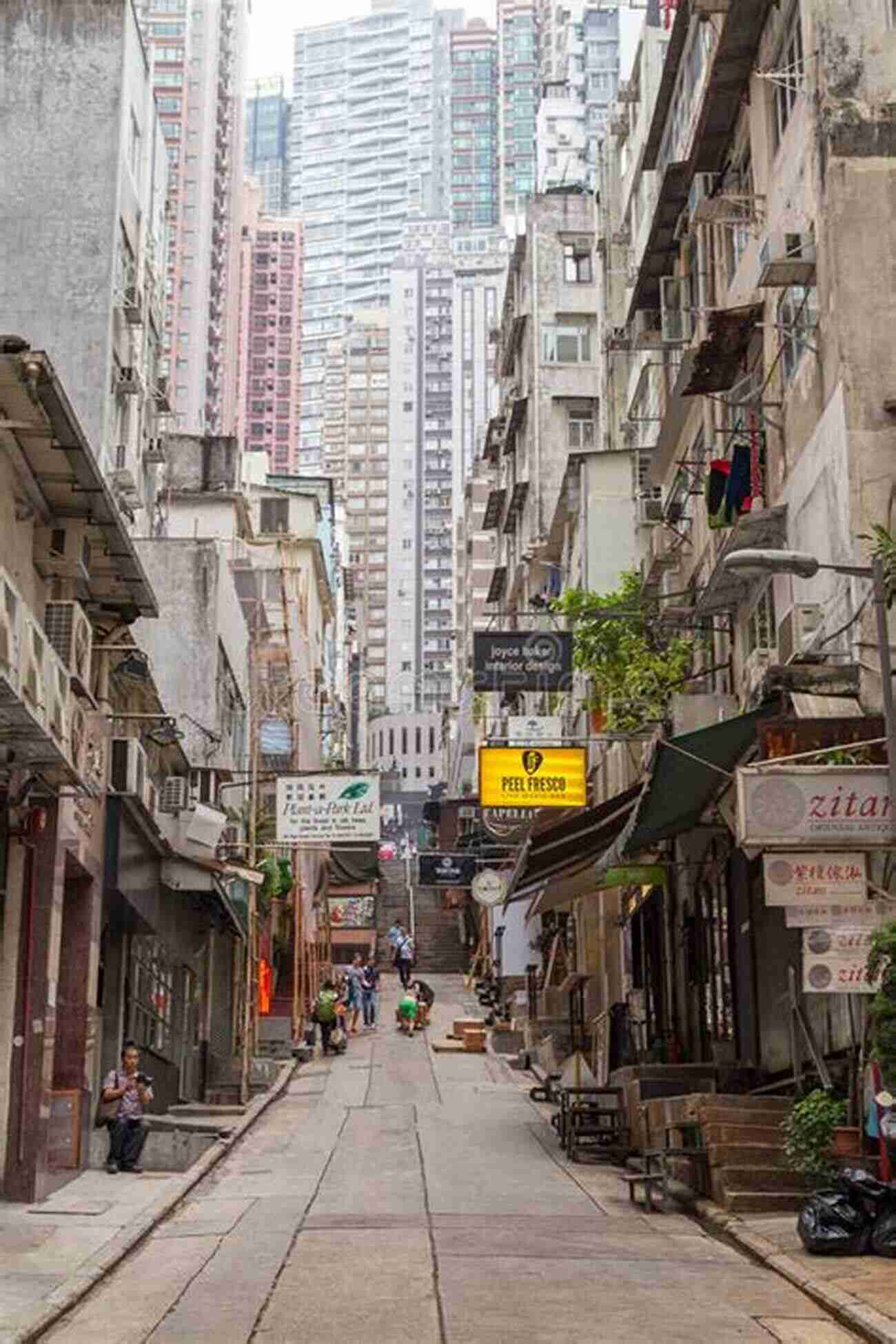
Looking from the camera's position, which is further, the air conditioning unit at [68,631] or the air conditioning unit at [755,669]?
the air conditioning unit at [755,669]

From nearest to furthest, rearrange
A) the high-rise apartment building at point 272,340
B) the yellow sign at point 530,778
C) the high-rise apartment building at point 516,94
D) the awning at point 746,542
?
the awning at point 746,542, the yellow sign at point 530,778, the high-rise apartment building at point 272,340, the high-rise apartment building at point 516,94

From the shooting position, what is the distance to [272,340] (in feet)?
500

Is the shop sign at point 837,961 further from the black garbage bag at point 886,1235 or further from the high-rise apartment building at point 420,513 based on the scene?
the high-rise apartment building at point 420,513

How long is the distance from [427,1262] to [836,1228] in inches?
120

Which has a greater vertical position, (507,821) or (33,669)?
(507,821)

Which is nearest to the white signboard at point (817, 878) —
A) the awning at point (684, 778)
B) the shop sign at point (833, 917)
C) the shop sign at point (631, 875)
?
the shop sign at point (833, 917)

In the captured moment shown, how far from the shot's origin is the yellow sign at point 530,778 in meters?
27.2

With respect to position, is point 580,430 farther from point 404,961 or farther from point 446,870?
point 404,961

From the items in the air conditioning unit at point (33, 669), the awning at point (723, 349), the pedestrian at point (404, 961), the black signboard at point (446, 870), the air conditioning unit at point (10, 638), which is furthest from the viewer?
the pedestrian at point (404, 961)

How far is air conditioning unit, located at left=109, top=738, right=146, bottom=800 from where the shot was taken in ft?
71.3

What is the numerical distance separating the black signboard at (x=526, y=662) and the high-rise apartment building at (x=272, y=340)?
12223 cm

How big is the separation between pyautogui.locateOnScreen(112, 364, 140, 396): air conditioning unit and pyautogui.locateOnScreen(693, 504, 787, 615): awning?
38.5 feet

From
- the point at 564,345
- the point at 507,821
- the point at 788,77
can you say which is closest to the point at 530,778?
the point at 507,821

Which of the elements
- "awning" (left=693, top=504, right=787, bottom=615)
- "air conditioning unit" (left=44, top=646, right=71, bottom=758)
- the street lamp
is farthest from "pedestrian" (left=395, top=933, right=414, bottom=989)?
the street lamp
